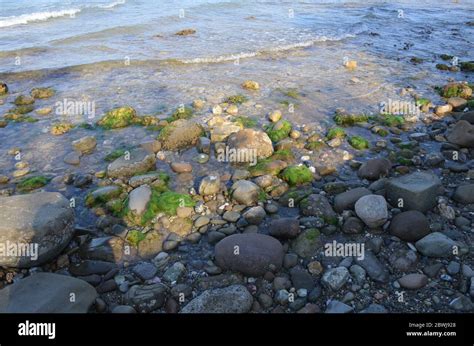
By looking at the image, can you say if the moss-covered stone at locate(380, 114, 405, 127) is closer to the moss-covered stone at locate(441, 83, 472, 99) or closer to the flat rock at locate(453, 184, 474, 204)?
the moss-covered stone at locate(441, 83, 472, 99)

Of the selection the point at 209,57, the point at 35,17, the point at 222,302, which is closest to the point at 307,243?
the point at 222,302

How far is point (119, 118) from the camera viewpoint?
9.80 meters

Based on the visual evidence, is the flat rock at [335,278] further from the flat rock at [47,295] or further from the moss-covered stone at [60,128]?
the moss-covered stone at [60,128]

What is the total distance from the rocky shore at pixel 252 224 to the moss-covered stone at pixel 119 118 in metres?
0.97

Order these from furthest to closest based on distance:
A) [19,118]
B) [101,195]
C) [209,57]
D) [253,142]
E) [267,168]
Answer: [209,57]
[19,118]
[253,142]
[267,168]
[101,195]

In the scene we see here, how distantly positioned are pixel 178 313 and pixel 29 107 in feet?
29.4

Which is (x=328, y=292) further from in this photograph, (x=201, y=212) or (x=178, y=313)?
(x=201, y=212)

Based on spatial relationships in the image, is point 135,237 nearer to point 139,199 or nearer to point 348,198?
point 139,199

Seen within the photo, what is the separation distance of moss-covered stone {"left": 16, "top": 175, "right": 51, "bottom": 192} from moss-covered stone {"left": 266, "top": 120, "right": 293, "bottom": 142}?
16.3 feet

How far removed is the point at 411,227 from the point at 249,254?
250 cm

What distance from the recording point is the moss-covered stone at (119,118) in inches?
380

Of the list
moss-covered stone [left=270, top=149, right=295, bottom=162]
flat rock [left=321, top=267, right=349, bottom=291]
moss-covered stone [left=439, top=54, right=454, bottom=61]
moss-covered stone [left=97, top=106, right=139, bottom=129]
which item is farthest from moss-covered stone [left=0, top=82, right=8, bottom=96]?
moss-covered stone [left=439, top=54, right=454, bottom=61]

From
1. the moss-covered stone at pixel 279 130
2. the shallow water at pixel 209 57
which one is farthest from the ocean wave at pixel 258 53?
the moss-covered stone at pixel 279 130
